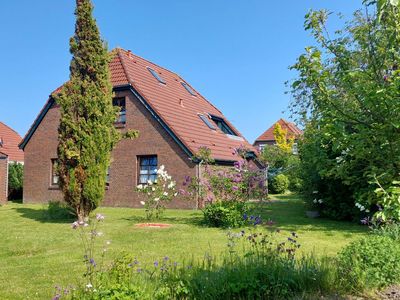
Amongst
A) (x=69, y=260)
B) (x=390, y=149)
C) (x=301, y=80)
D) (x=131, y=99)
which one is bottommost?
(x=69, y=260)

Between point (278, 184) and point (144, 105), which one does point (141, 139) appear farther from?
point (278, 184)

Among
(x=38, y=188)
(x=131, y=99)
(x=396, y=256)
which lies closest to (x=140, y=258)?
(x=396, y=256)

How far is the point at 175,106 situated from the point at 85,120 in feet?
29.8

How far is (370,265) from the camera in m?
5.31

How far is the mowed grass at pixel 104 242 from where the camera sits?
6379 mm

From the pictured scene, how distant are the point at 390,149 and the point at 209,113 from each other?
22.1 metres

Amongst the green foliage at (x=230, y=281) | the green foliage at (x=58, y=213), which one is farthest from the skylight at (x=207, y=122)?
the green foliage at (x=230, y=281)

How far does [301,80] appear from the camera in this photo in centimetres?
389

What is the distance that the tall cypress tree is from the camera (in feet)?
44.2

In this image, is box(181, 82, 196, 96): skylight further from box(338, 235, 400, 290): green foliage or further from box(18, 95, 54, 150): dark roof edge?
box(338, 235, 400, 290): green foliage

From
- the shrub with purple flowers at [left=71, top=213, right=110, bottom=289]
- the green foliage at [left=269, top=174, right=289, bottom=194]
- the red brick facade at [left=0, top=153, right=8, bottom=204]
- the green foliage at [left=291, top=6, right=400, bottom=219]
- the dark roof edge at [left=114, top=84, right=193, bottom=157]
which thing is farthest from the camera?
the green foliage at [left=269, top=174, right=289, bottom=194]

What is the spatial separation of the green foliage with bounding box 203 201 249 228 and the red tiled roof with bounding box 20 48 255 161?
5832 mm

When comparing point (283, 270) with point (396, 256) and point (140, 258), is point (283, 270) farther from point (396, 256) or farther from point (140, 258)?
point (140, 258)

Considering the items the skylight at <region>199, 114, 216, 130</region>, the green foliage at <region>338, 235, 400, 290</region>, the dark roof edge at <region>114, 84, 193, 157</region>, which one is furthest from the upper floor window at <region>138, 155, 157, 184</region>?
the green foliage at <region>338, 235, 400, 290</region>
